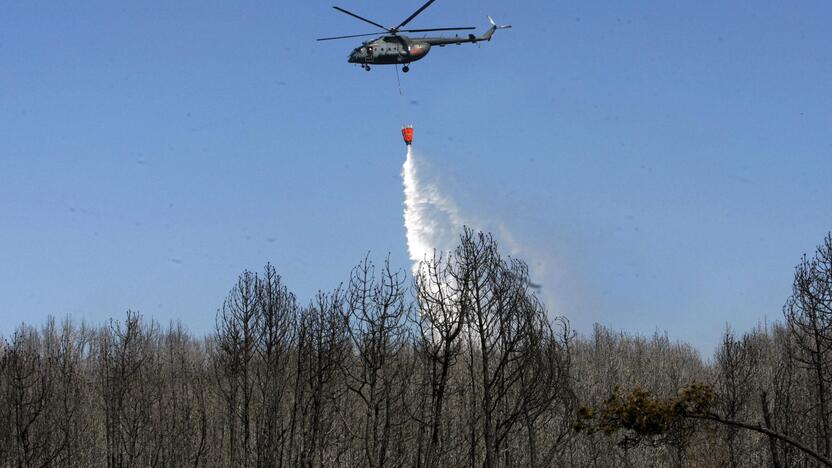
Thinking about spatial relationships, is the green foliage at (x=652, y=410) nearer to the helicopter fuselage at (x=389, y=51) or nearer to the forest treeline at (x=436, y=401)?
the forest treeline at (x=436, y=401)

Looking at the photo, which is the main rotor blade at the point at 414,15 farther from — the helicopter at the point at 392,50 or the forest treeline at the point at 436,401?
the forest treeline at the point at 436,401

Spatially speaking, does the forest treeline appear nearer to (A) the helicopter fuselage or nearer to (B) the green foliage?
(B) the green foliage

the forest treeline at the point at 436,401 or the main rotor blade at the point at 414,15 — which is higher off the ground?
the main rotor blade at the point at 414,15

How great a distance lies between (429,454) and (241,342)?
628 inches

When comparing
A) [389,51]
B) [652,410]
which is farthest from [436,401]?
[389,51]

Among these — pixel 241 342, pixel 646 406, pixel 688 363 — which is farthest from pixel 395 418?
pixel 688 363

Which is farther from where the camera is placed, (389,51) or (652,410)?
(389,51)

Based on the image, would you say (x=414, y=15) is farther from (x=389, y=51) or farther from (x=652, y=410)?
(x=652, y=410)

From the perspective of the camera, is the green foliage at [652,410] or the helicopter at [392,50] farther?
the helicopter at [392,50]

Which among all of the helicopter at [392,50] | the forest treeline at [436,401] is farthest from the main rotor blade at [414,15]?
the forest treeline at [436,401]

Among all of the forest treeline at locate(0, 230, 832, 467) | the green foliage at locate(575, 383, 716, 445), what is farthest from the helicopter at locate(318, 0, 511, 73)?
the green foliage at locate(575, 383, 716, 445)

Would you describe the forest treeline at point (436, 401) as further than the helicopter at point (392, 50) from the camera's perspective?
No

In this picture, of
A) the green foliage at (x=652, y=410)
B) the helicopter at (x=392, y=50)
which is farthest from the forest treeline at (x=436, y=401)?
the helicopter at (x=392, y=50)

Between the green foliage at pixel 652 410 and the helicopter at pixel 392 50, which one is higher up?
the helicopter at pixel 392 50
